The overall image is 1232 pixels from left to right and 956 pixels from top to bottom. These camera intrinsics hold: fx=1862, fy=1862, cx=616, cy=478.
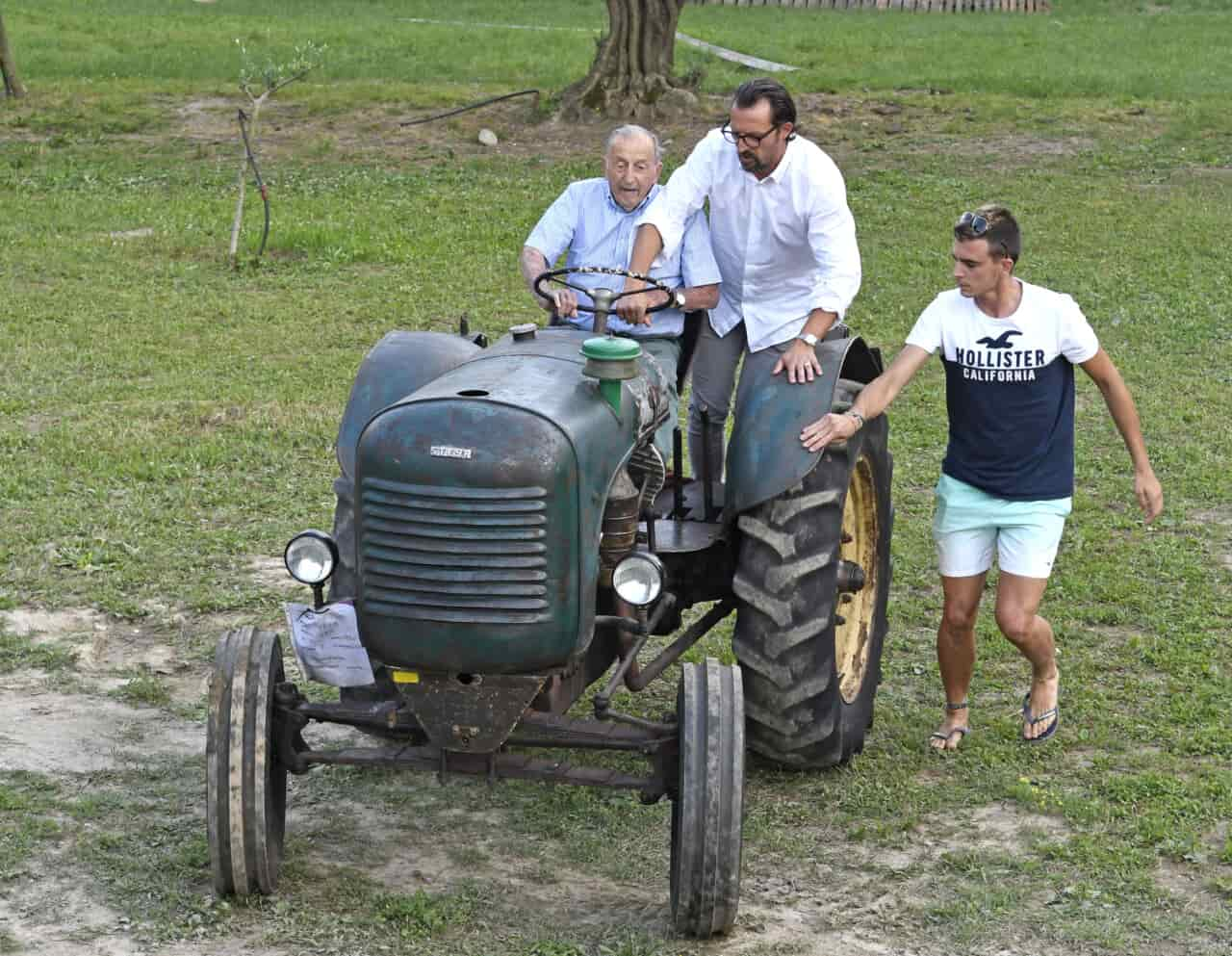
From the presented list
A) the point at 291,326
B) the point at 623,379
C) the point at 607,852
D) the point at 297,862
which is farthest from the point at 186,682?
the point at 291,326

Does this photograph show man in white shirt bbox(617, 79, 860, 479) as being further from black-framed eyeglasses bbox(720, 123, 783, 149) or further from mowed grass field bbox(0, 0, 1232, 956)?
mowed grass field bbox(0, 0, 1232, 956)

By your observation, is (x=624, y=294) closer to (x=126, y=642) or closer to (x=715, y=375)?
(x=715, y=375)

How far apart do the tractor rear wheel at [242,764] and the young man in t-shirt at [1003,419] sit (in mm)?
1858

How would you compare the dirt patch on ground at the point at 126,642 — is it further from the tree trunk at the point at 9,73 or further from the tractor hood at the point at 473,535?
the tree trunk at the point at 9,73

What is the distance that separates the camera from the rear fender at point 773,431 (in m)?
5.79

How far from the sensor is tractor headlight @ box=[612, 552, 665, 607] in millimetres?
5066

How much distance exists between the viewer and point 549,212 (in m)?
6.75

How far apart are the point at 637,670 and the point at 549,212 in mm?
1934

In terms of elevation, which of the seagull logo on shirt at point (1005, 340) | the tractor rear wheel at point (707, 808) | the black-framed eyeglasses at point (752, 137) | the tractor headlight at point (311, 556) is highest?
the black-framed eyeglasses at point (752, 137)

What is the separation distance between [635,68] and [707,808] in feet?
51.7

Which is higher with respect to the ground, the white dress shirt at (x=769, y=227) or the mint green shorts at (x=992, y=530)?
the white dress shirt at (x=769, y=227)

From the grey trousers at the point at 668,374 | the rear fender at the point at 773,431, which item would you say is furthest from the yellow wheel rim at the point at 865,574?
the grey trousers at the point at 668,374

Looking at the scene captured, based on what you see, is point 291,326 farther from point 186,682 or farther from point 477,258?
point 186,682

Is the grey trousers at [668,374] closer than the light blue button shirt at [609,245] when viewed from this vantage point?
Yes
